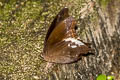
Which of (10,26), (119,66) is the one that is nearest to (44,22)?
(10,26)

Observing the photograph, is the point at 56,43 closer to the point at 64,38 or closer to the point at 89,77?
the point at 64,38

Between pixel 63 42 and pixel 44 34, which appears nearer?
pixel 63 42

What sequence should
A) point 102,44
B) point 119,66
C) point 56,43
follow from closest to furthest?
point 56,43 → point 102,44 → point 119,66

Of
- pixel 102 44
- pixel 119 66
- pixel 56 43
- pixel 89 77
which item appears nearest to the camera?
pixel 56 43
